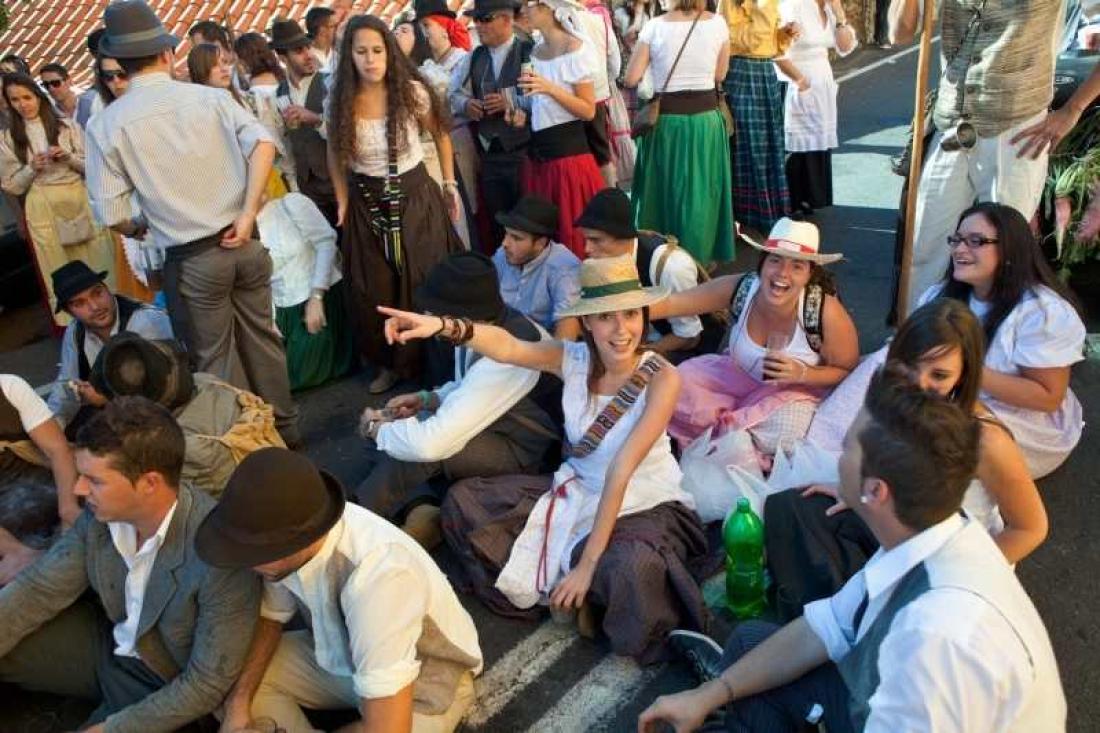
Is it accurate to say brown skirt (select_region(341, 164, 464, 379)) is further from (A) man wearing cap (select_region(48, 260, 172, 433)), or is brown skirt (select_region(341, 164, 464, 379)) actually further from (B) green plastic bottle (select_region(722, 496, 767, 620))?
(B) green plastic bottle (select_region(722, 496, 767, 620))

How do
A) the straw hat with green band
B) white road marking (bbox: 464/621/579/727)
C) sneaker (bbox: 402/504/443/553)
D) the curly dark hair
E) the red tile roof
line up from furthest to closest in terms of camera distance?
the red tile roof → the curly dark hair → sneaker (bbox: 402/504/443/553) → the straw hat with green band → white road marking (bbox: 464/621/579/727)

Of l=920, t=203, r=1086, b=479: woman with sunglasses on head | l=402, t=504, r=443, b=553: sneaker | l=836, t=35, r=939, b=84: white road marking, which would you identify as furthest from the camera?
l=836, t=35, r=939, b=84: white road marking

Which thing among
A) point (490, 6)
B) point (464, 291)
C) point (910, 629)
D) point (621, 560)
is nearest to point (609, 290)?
point (464, 291)

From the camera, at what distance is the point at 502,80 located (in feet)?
19.2

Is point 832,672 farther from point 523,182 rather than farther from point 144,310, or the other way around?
point 523,182

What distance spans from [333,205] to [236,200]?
150 centimetres

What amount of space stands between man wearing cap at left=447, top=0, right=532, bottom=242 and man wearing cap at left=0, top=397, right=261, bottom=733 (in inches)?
135

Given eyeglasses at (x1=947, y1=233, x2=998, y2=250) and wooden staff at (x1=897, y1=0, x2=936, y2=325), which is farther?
wooden staff at (x1=897, y1=0, x2=936, y2=325)

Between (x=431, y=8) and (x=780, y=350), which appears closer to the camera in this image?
(x=780, y=350)

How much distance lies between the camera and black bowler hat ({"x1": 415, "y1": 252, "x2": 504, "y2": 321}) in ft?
12.0

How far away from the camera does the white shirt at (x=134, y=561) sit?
2.89 m

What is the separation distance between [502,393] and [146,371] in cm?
129

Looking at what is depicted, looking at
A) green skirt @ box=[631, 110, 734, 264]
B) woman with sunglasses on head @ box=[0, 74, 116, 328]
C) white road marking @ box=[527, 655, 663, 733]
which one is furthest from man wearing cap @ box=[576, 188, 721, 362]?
woman with sunglasses on head @ box=[0, 74, 116, 328]

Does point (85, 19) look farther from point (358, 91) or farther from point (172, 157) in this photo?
point (172, 157)
